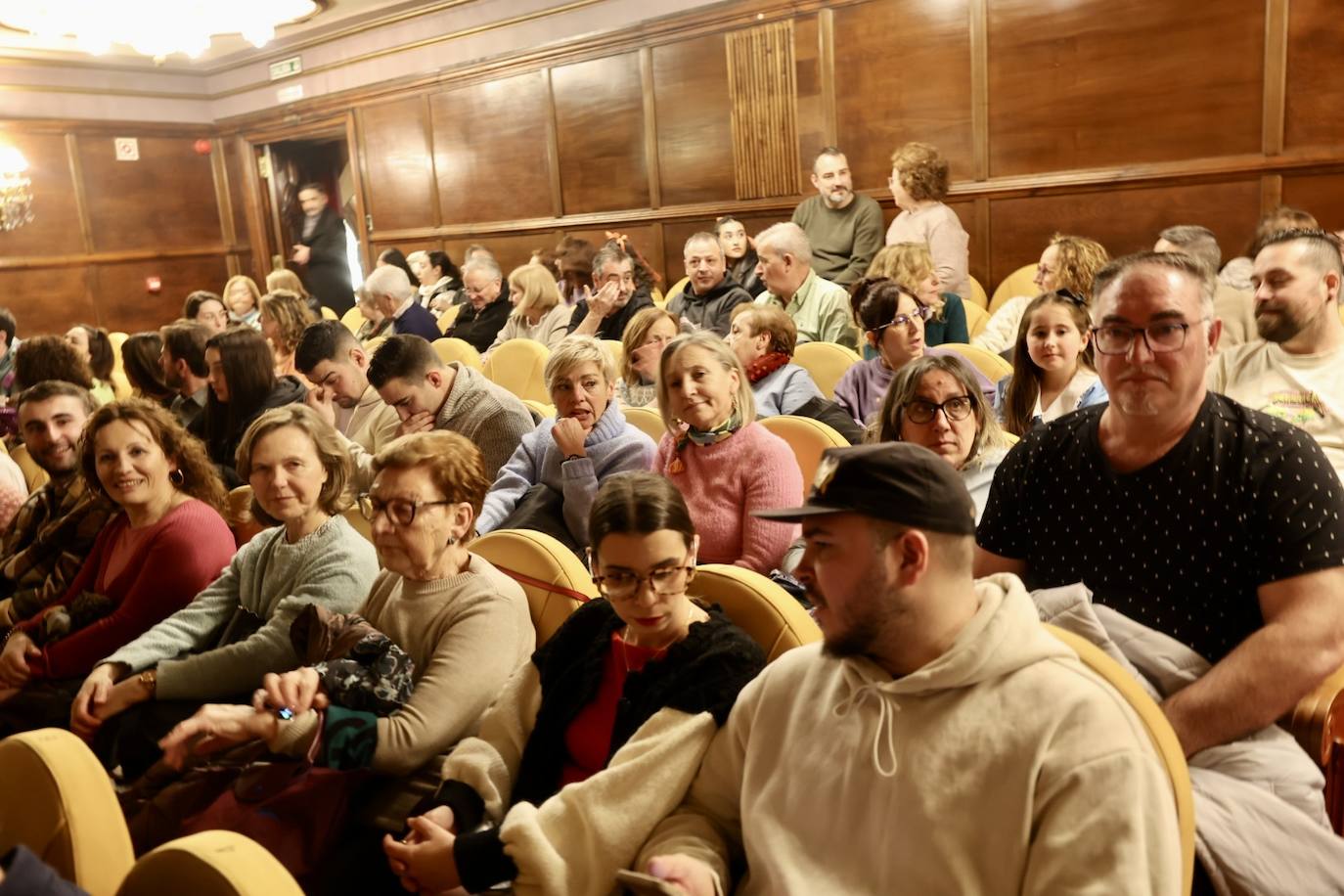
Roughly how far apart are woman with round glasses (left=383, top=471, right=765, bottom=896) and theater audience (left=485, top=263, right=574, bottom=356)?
13.8ft

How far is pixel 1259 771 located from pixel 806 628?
0.64 m

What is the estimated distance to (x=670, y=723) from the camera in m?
1.48

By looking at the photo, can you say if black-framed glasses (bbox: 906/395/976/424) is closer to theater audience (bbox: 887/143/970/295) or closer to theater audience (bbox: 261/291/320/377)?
theater audience (bbox: 887/143/970/295)

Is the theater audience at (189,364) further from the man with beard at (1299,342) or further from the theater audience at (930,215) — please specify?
the man with beard at (1299,342)

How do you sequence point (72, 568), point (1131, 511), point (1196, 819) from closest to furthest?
point (1196, 819), point (1131, 511), point (72, 568)

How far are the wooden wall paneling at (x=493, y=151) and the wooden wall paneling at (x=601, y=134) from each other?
8.2 inches

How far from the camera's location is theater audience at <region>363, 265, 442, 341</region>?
238 inches

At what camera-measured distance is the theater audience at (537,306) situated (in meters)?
5.84

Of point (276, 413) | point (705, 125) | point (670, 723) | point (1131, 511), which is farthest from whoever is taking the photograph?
point (705, 125)

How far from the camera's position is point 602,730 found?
1.66 metres

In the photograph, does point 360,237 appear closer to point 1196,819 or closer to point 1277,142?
point 1277,142

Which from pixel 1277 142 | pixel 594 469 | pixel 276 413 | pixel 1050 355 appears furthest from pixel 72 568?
pixel 1277 142

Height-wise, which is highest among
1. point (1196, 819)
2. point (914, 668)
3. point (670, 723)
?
A: point (914, 668)

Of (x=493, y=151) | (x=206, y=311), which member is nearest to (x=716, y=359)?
(x=206, y=311)
